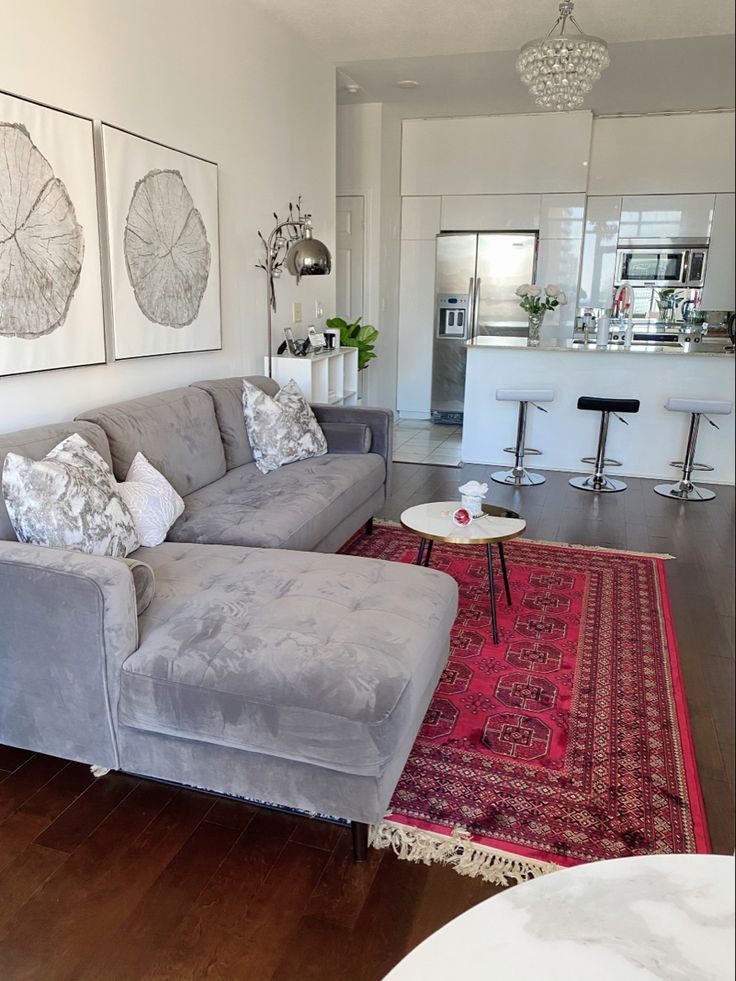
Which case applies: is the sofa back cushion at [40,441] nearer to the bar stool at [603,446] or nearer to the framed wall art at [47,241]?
the framed wall art at [47,241]

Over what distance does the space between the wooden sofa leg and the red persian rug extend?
65mm

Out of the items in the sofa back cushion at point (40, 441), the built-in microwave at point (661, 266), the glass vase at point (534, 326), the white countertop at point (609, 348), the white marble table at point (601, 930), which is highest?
the built-in microwave at point (661, 266)

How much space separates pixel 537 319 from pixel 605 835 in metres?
4.35

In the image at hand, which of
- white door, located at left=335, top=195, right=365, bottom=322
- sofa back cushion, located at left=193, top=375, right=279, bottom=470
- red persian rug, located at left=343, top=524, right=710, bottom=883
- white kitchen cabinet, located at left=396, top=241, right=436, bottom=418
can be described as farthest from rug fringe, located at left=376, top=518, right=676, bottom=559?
white door, located at left=335, top=195, right=365, bottom=322

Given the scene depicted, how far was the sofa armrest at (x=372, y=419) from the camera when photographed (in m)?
4.08

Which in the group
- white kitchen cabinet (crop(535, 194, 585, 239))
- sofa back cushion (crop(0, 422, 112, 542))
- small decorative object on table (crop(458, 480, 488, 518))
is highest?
white kitchen cabinet (crop(535, 194, 585, 239))

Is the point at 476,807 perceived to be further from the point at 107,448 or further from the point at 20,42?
the point at 20,42

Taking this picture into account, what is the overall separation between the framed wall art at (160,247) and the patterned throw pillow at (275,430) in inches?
18.6

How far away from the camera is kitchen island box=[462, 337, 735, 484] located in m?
5.15

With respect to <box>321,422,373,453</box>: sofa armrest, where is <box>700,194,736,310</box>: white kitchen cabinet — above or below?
above

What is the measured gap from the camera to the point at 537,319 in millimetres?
5488

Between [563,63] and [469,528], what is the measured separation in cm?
282

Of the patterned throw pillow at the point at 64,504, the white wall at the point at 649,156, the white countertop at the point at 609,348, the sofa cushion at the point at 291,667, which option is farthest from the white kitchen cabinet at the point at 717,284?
the patterned throw pillow at the point at 64,504

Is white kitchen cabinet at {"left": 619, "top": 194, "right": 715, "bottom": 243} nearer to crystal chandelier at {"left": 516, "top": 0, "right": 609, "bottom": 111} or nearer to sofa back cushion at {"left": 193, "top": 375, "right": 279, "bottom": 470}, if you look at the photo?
crystal chandelier at {"left": 516, "top": 0, "right": 609, "bottom": 111}
